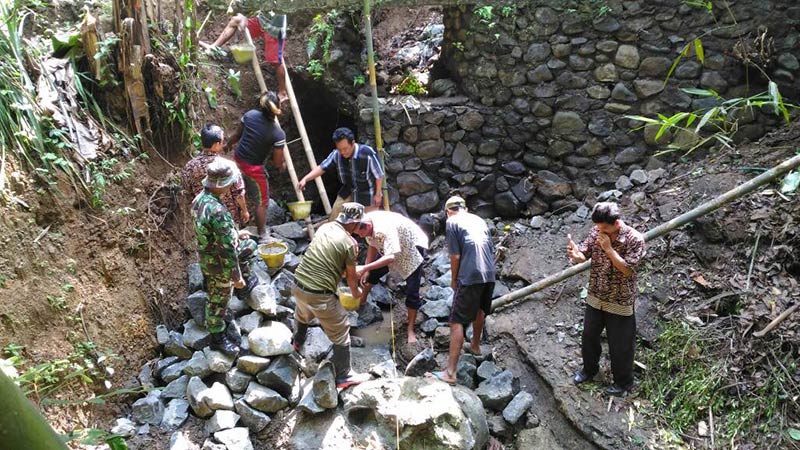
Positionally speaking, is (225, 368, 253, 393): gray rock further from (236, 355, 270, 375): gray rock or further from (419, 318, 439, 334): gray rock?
(419, 318, 439, 334): gray rock

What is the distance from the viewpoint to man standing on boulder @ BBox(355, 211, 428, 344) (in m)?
4.77

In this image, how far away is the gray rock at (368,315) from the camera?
19.2 ft

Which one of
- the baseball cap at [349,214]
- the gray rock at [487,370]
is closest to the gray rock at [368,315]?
the gray rock at [487,370]

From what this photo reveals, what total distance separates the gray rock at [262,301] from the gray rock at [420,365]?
1.37 m

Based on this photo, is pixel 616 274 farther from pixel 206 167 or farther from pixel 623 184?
pixel 206 167

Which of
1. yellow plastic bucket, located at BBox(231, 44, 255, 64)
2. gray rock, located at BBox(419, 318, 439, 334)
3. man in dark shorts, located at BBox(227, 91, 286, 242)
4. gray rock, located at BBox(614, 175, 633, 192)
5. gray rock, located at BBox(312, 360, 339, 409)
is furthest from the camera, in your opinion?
gray rock, located at BBox(614, 175, 633, 192)

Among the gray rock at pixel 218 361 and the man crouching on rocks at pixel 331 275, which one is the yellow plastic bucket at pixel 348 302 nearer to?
the man crouching on rocks at pixel 331 275

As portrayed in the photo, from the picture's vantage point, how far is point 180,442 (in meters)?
4.25

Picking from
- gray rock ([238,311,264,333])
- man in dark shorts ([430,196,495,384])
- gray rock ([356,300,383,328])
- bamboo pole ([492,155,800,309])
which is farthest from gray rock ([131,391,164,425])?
bamboo pole ([492,155,800,309])

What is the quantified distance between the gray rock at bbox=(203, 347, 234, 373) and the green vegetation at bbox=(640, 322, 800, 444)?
353 centimetres

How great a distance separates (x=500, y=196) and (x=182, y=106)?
4.18 metres

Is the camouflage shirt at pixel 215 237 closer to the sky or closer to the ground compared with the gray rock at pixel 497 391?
closer to the sky

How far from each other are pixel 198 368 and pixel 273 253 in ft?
4.55

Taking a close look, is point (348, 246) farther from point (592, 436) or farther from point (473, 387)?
point (592, 436)
